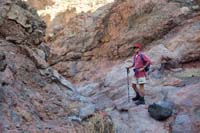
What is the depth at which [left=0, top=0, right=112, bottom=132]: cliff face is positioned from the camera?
8.32 meters

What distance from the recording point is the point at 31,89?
9.77m

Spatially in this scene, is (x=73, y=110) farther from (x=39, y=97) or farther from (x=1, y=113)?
(x=1, y=113)

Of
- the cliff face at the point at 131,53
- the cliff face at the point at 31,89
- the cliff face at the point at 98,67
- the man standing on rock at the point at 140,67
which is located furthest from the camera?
the cliff face at the point at 131,53

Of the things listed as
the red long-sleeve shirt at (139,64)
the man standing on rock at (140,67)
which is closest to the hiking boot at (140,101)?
the man standing on rock at (140,67)

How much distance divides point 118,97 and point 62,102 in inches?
107

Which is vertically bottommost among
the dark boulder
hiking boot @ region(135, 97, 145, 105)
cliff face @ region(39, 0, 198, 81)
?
the dark boulder

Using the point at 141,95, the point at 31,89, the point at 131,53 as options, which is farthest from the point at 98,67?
the point at 31,89

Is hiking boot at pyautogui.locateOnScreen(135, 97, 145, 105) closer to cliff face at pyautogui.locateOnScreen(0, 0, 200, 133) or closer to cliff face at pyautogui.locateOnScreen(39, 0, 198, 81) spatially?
cliff face at pyautogui.locateOnScreen(0, 0, 200, 133)

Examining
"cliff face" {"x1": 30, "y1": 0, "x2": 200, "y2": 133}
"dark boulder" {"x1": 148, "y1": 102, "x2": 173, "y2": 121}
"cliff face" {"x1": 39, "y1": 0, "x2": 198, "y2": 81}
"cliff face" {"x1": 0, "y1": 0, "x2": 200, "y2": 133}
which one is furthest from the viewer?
"cliff face" {"x1": 39, "y1": 0, "x2": 198, "y2": 81}

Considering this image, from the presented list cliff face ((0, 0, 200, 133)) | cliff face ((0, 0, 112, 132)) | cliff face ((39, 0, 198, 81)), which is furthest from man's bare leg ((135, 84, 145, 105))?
cliff face ((39, 0, 198, 81))

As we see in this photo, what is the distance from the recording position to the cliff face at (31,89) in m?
8.32

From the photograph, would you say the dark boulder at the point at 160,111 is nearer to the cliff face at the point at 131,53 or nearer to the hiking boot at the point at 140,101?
the cliff face at the point at 131,53

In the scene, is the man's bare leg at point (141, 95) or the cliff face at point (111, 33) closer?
the man's bare leg at point (141, 95)

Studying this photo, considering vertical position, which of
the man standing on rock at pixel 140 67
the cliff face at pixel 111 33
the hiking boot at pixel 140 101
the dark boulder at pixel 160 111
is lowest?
the dark boulder at pixel 160 111
